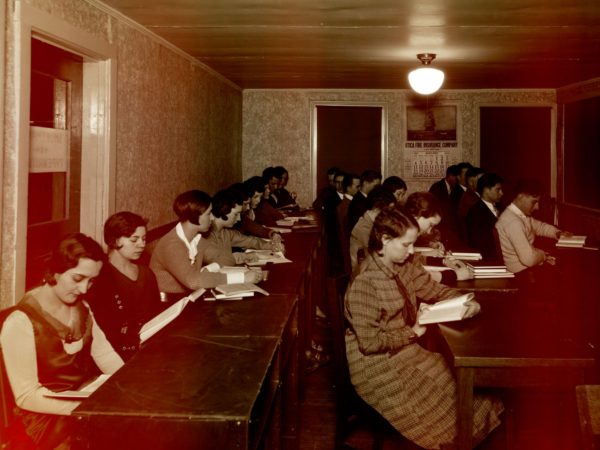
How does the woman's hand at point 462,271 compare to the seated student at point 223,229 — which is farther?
the seated student at point 223,229

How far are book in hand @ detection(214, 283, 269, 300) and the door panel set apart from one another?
966mm

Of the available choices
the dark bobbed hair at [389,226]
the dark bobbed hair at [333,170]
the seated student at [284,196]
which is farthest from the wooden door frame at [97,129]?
the dark bobbed hair at [333,170]

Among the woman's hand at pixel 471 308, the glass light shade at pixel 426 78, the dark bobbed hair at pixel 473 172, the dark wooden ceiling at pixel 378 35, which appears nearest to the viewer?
the woman's hand at pixel 471 308

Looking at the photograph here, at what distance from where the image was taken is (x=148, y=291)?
3242 millimetres

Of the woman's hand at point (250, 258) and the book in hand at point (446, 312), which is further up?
the woman's hand at point (250, 258)

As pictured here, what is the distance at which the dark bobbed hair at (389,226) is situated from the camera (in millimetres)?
2766

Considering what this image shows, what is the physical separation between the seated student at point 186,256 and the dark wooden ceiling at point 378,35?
1262 mm

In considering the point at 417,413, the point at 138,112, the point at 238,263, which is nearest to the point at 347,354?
the point at 417,413

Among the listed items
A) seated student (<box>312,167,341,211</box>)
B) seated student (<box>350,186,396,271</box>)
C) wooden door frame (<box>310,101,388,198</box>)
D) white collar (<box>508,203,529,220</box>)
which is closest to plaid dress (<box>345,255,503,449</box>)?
white collar (<box>508,203,529,220</box>)

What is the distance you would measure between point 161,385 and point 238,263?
8.30 ft

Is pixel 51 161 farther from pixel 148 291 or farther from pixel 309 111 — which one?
pixel 309 111

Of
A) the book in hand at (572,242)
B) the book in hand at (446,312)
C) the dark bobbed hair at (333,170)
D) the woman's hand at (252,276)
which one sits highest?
the dark bobbed hair at (333,170)

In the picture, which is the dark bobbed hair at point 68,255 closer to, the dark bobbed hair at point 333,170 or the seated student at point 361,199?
the seated student at point 361,199

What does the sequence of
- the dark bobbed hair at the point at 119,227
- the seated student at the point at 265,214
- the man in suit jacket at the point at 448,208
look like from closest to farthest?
the dark bobbed hair at the point at 119,227
the man in suit jacket at the point at 448,208
the seated student at the point at 265,214
